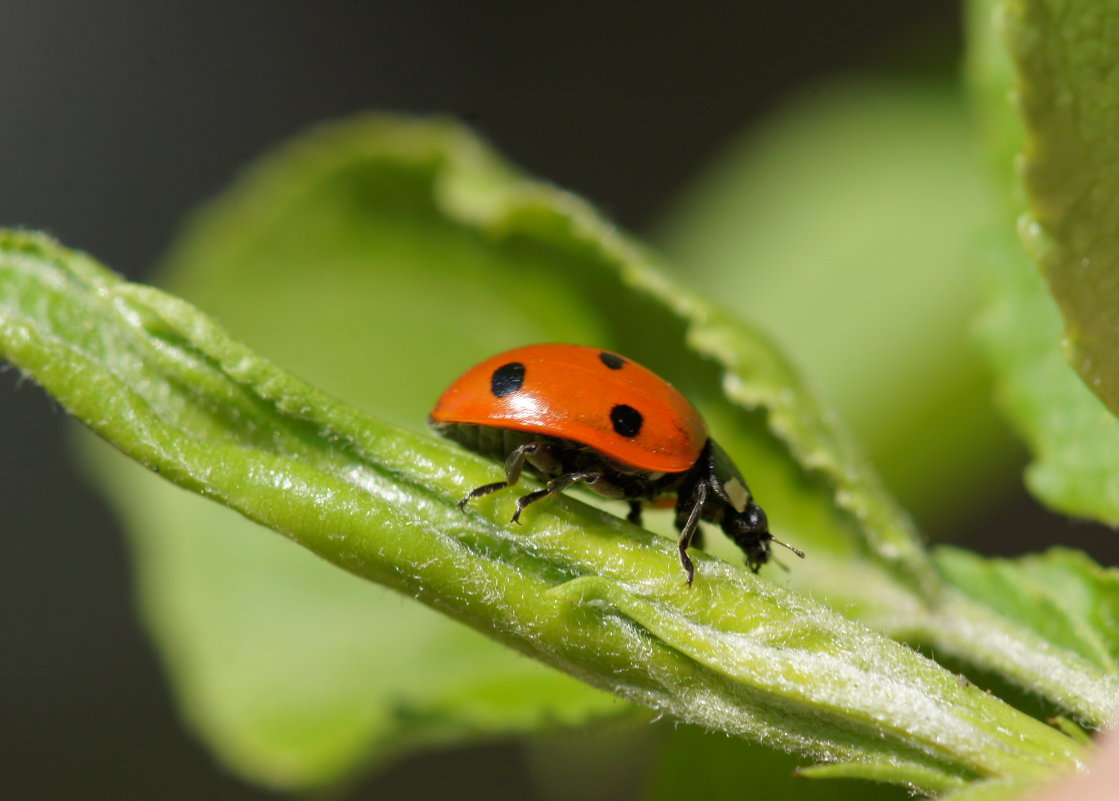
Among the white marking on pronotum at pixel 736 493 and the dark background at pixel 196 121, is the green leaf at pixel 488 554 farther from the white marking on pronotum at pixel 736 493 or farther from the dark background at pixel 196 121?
the dark background at pixel 196 121

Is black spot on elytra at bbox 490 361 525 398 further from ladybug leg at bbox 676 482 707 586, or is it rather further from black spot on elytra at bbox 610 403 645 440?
ladybug leg at bbox 676 482 707 586

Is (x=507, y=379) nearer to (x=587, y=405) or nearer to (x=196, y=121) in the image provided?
(x=587, y=405)


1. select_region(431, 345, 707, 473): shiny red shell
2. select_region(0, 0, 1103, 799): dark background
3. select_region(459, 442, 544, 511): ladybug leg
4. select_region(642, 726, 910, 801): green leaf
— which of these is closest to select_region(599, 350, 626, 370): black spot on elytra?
select_region(431, 345, 707, 473): shiny red shell

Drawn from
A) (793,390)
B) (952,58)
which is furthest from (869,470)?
(952,58)

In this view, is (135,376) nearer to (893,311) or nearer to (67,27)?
(893,311)

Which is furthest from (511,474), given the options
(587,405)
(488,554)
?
(587,405)
